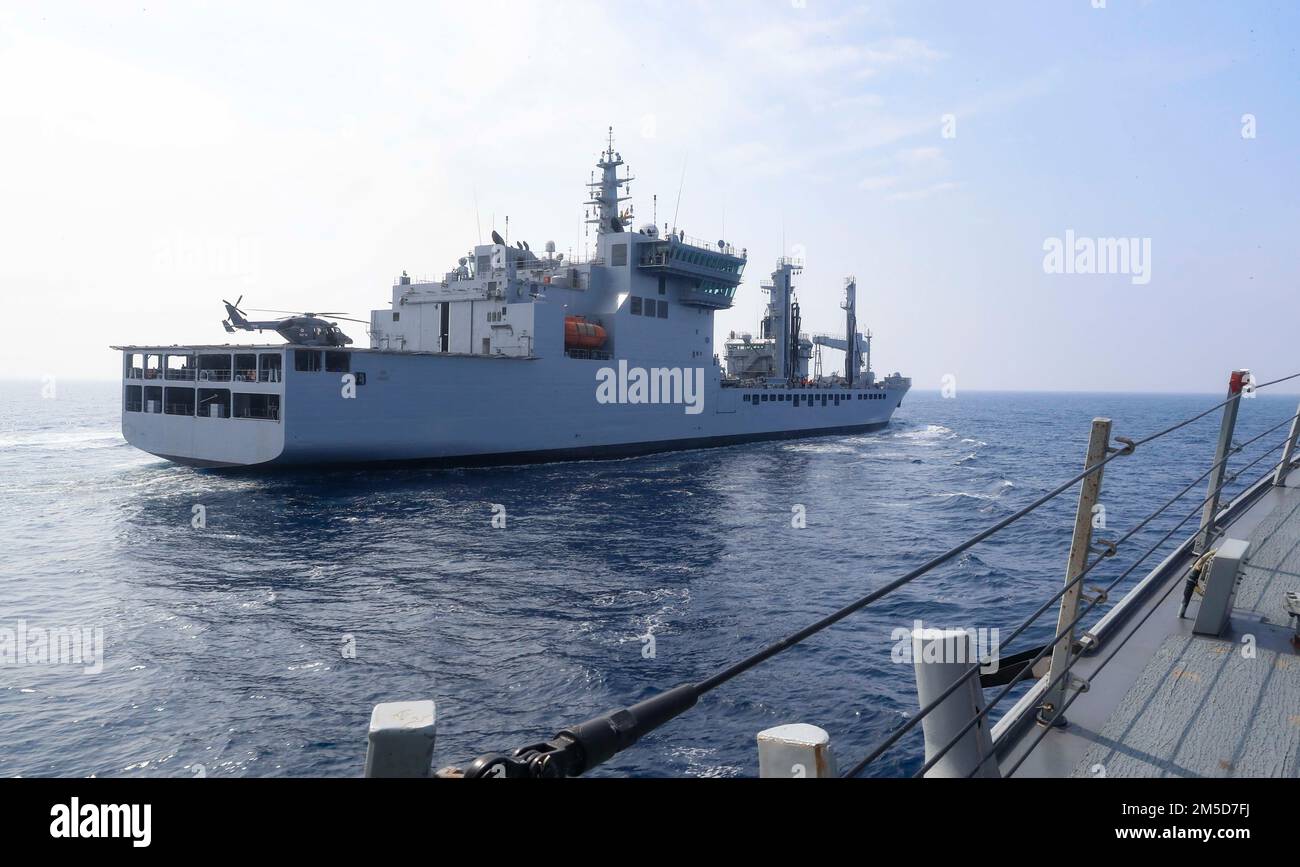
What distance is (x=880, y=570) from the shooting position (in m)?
19.1

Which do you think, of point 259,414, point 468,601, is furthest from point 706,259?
point 468,601

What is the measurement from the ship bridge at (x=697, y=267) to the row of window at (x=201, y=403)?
23.3m

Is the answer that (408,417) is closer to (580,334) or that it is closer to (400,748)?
(580,334)

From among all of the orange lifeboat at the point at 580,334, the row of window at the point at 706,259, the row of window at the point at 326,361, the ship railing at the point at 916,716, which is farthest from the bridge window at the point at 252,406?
the ship railing at the point at 916,716

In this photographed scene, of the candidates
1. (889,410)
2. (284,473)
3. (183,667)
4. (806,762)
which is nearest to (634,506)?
(284,473)

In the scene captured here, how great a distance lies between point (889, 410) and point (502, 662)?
6668 centimetres

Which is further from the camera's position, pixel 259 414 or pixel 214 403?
pixel 214 403

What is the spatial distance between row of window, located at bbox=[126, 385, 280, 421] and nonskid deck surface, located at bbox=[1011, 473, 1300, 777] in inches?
1227

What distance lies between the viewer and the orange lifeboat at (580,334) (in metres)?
40.6

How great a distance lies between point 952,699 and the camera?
3605 millimetres

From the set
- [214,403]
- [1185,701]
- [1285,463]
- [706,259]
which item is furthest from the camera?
[706,259]

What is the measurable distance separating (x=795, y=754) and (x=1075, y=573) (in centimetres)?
242

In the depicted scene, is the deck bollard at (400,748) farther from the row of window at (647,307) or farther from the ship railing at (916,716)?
the row of window at (647,307)

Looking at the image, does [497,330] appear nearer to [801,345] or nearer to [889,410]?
[801,345]
